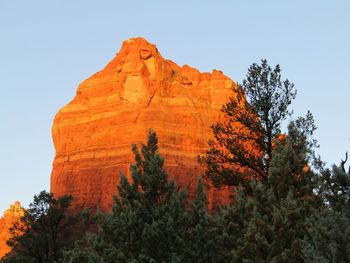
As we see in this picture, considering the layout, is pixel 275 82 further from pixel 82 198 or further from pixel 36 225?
pixel 82 198

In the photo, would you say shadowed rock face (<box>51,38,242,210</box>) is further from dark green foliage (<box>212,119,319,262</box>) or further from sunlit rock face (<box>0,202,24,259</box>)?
dark green foliage (<box>212,119,319,262</box>)

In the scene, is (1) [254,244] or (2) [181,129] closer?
(1) [254,244]

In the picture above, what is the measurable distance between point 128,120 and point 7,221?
40.4m

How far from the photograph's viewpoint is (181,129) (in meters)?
96.8

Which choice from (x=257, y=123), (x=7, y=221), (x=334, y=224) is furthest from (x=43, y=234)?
(x=7, y=221)

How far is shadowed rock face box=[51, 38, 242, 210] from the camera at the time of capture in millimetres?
93938

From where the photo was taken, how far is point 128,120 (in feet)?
318

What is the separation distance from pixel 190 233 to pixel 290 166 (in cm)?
540

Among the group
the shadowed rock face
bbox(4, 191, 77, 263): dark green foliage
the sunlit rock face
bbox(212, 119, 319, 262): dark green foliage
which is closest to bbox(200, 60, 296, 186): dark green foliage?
bbox(212, 119, 319, 262): dark green foliage

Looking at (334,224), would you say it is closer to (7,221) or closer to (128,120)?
(128,120)

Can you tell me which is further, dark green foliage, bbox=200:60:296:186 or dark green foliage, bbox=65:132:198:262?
dark green foliage, bbox=200:60:296:186

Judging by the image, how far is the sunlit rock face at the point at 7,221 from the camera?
113875mm

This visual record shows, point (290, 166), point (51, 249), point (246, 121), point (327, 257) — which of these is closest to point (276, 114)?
point (246, 121)

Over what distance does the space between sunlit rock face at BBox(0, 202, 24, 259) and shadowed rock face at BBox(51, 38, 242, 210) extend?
65.0 feet
